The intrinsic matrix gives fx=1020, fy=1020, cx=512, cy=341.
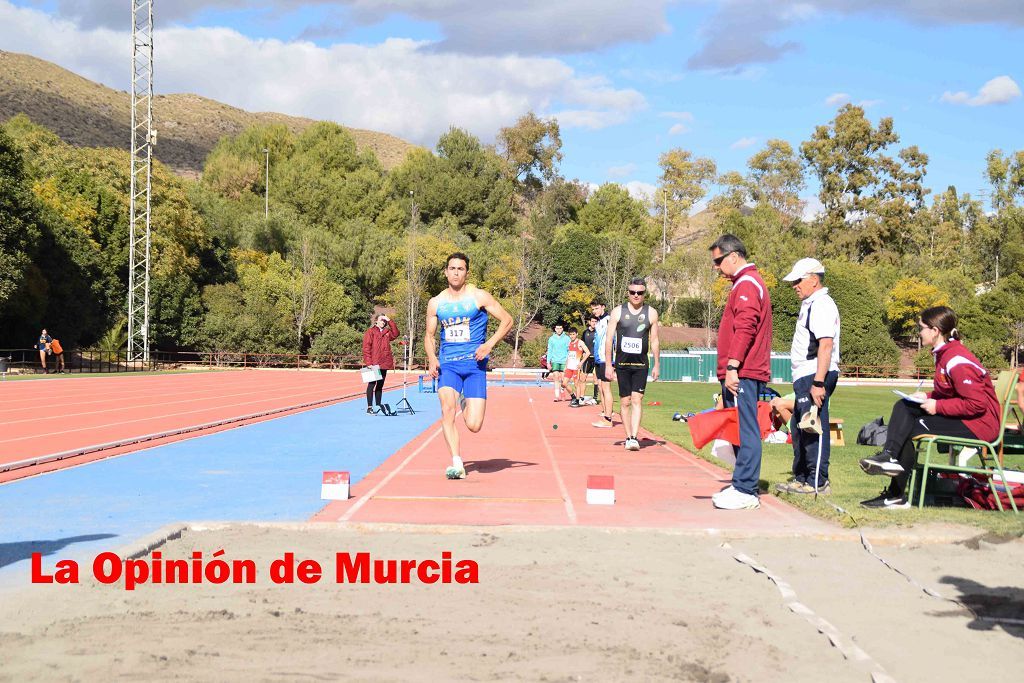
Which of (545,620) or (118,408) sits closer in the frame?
(545,620)

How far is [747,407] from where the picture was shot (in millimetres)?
8211

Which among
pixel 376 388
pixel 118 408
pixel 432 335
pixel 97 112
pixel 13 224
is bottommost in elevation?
pixel 118 408

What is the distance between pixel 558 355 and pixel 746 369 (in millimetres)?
16993

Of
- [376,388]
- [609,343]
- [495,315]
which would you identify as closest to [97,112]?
[376,388]

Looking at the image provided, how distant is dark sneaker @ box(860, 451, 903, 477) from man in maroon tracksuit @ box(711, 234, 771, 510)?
2.71ft

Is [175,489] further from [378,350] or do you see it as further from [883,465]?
[378,350]

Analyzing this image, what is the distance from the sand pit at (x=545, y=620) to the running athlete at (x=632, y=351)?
6125mm

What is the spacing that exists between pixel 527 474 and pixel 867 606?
5483 millimetres

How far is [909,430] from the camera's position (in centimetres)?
791

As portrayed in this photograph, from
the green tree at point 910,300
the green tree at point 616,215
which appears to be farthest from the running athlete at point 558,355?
the green tree at point 616,215

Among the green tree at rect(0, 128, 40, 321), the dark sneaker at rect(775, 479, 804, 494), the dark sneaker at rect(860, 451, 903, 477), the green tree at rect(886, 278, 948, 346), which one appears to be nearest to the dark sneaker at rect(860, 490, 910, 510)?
the dark sneaker at rect(860, 451, 903, 477)

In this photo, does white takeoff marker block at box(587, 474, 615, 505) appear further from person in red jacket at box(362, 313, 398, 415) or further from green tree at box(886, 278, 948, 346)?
green tree at box(886, 278, 948, 346)

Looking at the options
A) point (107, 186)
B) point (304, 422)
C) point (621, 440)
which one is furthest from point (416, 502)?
point (107, 186)

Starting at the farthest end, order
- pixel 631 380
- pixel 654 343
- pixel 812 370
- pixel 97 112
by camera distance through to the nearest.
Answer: pixel 97 112, pixel 631 380, pixel 654 343, pixel 812 370
